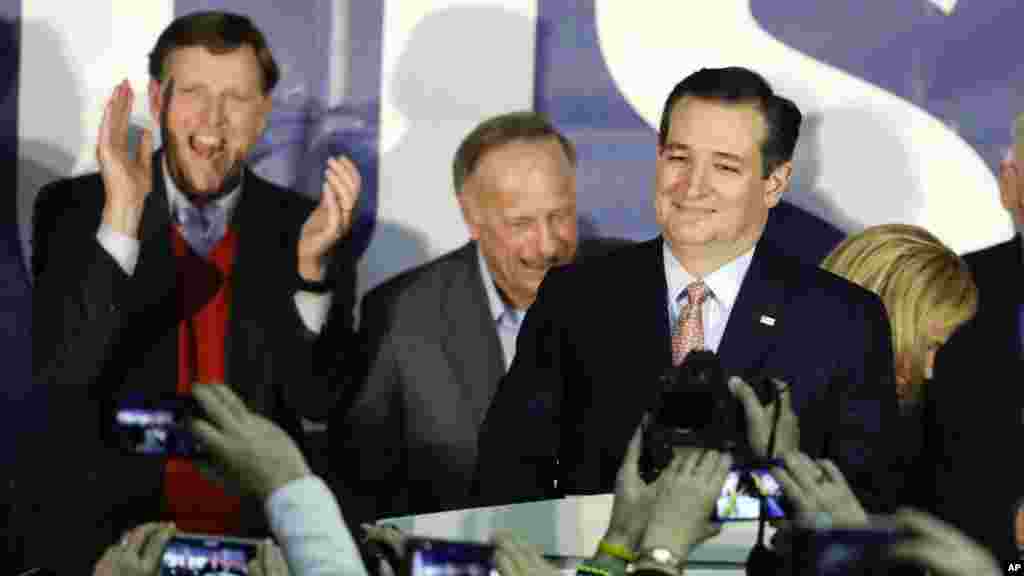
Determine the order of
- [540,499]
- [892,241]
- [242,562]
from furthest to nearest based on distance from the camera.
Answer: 1. [892,241]
2. [540,499]
3. [242,562]

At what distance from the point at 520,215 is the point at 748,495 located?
2585 millimetres

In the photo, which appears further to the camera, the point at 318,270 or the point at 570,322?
the point at 318,270

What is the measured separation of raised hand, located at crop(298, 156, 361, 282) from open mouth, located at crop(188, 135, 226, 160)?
37cm

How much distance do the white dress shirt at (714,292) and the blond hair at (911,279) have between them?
Result: 480 millimetres

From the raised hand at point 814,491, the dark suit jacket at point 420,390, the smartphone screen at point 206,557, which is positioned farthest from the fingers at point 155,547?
the dark suit jacket at point 420,390

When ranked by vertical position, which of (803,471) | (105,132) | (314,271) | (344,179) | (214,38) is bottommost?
(803,471)

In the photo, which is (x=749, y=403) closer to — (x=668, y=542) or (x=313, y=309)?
(x=668, y=542)

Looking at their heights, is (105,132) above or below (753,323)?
above

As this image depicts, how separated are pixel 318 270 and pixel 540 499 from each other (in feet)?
3.50

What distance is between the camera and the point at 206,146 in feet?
18.5

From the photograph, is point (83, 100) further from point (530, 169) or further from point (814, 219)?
point (814, 219)

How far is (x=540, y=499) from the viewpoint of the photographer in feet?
16.6

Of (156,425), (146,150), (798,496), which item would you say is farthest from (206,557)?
(146,150)

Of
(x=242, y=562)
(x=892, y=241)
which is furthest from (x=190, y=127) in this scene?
(x=242, y=562)
